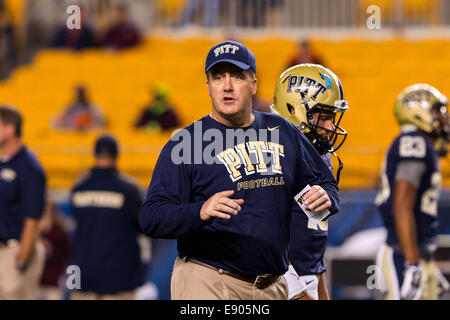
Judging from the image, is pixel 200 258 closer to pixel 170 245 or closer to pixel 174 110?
pixel 170 245

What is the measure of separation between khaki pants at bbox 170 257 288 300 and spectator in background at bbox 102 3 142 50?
10597 mm

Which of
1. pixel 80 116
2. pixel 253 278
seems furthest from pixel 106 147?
pixel 80 116

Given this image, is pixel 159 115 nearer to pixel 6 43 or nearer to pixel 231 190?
pixel 6 43

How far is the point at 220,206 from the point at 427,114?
3482 mm

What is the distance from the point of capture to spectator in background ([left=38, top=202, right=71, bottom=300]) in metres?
8.99

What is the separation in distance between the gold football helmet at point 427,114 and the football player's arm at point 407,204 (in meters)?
0.37

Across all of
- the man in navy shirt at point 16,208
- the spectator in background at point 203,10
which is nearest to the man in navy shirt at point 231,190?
the man in navy shirt at point 16,208

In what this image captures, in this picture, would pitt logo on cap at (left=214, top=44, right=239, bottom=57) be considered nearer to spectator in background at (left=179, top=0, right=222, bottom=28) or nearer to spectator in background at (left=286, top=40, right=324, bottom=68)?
spectator in background at (left=286, top=40, right=324, bottom=68)

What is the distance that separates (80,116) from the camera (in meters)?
11.5

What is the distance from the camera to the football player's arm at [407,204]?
6371mm

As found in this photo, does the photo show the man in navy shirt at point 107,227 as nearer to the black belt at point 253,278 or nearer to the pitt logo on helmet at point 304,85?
the pitt logo on helmet at point 304,85

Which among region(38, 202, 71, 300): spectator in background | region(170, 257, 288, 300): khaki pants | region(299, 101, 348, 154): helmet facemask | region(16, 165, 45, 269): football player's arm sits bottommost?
region(38, 202, 71, 300): spectator in background

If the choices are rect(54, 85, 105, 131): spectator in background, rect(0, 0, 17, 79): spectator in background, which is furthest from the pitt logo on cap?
rect(0, 0, 17, 79): spectator in background

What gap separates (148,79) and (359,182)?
184 inches
